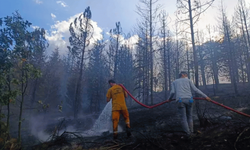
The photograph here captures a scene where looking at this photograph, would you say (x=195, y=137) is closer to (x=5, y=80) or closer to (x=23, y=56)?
(x=5, y=80)

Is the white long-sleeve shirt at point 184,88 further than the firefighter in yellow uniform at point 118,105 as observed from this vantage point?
No

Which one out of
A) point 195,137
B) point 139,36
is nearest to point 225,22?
point 139,36

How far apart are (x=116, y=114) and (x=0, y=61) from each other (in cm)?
581

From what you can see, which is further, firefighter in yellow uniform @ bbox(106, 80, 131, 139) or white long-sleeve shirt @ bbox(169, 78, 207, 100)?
firefighter in yellow uniform @ bbox(106, 80, 131, 139)

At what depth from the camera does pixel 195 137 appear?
3.78 metres

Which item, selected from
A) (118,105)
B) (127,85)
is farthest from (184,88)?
(127,85)

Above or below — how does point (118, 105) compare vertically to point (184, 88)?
below

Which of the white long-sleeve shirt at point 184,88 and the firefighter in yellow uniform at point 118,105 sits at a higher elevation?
the white long-sleeve shirt at point 184,88

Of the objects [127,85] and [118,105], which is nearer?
[118,105]

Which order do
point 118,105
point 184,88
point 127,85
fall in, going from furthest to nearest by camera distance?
point 127,85, point 118,105, point 184,88

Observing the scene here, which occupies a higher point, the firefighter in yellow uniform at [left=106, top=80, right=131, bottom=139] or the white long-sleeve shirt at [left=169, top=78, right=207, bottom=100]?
the white long-sleeve shirt at [left=169, top=78, right=207, bottom=100]

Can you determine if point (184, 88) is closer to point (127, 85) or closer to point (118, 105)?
point (118, 105)

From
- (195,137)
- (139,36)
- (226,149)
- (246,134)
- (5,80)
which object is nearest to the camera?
(226,149)

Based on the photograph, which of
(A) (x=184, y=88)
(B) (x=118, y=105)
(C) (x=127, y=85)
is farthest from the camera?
(C) (x=127, y=85)
